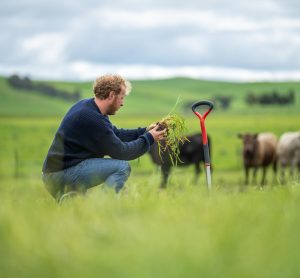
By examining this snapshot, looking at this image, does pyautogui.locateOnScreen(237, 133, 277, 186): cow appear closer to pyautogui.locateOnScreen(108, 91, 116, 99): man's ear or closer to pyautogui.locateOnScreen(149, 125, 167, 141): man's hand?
pyautogui.locateOnScreen(149, 125, 167, 141): man's hand

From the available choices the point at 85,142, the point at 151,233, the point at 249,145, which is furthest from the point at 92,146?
the point at 249,145

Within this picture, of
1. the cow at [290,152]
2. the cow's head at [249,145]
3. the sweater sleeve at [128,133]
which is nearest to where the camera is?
the sweater sleeve at [128,133]

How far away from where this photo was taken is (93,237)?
3387 millimetres

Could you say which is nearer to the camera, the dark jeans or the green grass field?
the green grass field

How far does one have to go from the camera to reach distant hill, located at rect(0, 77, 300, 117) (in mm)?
128500

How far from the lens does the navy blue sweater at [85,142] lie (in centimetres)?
706

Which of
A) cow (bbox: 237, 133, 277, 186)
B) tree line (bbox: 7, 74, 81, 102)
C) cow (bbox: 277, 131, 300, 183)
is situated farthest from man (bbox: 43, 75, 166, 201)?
tree line (bbox: 7, 74, 81, 102)

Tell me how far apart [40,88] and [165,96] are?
28.8 meters

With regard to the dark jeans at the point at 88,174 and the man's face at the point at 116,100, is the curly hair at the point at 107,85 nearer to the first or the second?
the man's face at the point at 116,100

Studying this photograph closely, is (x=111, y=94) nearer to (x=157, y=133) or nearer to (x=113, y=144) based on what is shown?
(x=113, y=144)

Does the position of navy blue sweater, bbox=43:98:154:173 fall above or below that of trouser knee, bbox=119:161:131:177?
above

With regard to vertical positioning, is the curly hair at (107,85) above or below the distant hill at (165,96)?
below

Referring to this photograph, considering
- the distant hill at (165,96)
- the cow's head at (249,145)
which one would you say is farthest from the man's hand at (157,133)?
the distant hill at (165,96)

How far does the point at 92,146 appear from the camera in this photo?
7141 millimetres
